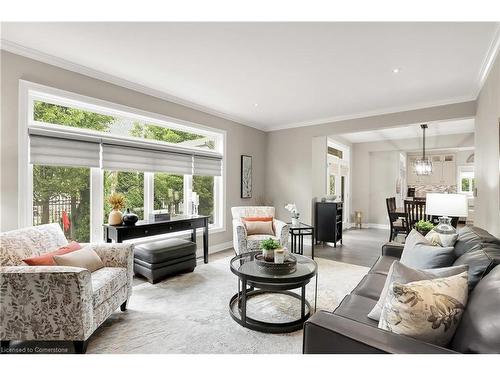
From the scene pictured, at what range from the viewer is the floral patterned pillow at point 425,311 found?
111 cm

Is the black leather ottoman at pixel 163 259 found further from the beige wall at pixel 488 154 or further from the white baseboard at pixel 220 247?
the beige wall at pixel 488 154

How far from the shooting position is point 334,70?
306 centimetres

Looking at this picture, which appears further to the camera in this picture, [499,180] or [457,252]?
[499,180]

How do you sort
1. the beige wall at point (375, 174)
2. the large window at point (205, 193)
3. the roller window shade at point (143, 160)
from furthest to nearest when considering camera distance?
the beige wall at point (375, 174), the large window at point (205, 193), the roller window shade at point (143, 160)

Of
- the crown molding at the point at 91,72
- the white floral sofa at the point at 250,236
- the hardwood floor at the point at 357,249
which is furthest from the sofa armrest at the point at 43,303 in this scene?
the hardwood floor at the point at 357,249

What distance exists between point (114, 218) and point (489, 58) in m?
4.43

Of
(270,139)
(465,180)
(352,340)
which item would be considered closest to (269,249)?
(352,340)

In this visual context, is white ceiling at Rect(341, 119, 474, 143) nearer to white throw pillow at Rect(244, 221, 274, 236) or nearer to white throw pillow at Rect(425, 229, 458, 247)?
white throw pillow at Rect(244, 221, 274, 236)

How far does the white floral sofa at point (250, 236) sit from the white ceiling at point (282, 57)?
1.87 metres

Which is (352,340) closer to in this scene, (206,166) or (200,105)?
(206,166)

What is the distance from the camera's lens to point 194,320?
7.80 feet
